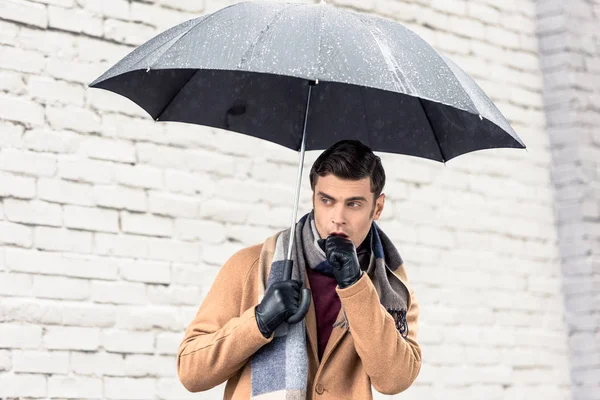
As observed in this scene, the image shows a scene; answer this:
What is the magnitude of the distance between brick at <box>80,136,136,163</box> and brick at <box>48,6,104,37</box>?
16.6 inches

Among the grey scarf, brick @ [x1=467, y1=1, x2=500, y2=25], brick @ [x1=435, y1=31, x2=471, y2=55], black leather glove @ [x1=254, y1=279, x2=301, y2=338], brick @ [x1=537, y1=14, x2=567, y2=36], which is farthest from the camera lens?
brick @ [x1=537, y1=14, x2=567, y2=36]

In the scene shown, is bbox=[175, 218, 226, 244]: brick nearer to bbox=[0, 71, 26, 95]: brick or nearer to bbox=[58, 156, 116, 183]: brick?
bbox=[58, 156, 116, 183]: brick

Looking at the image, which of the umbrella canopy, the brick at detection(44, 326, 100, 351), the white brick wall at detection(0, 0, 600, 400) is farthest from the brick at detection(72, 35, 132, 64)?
the umbrella canopy

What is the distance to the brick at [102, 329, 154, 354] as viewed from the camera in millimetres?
4289

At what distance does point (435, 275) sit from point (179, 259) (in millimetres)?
1416

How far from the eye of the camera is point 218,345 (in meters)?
2.91

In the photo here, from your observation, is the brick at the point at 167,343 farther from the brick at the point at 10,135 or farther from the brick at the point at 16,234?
the brick at the point at 10,135

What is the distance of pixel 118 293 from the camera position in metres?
4.33

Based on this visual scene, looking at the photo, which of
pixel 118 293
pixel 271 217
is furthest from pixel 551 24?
pixel 118 293

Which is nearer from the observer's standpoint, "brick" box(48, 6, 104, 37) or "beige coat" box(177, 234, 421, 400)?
"beige coat" box(177, 234, 421, 400)

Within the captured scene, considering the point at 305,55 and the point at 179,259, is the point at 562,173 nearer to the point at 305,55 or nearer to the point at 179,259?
the point at 179,259

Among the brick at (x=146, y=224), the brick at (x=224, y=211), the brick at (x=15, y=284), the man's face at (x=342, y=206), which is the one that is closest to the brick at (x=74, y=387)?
the brick at (x=15, y=284)

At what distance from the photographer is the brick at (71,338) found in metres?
4.14

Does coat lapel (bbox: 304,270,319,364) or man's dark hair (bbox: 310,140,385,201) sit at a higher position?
man's dark hair (bbox: 310,140,385,201)
